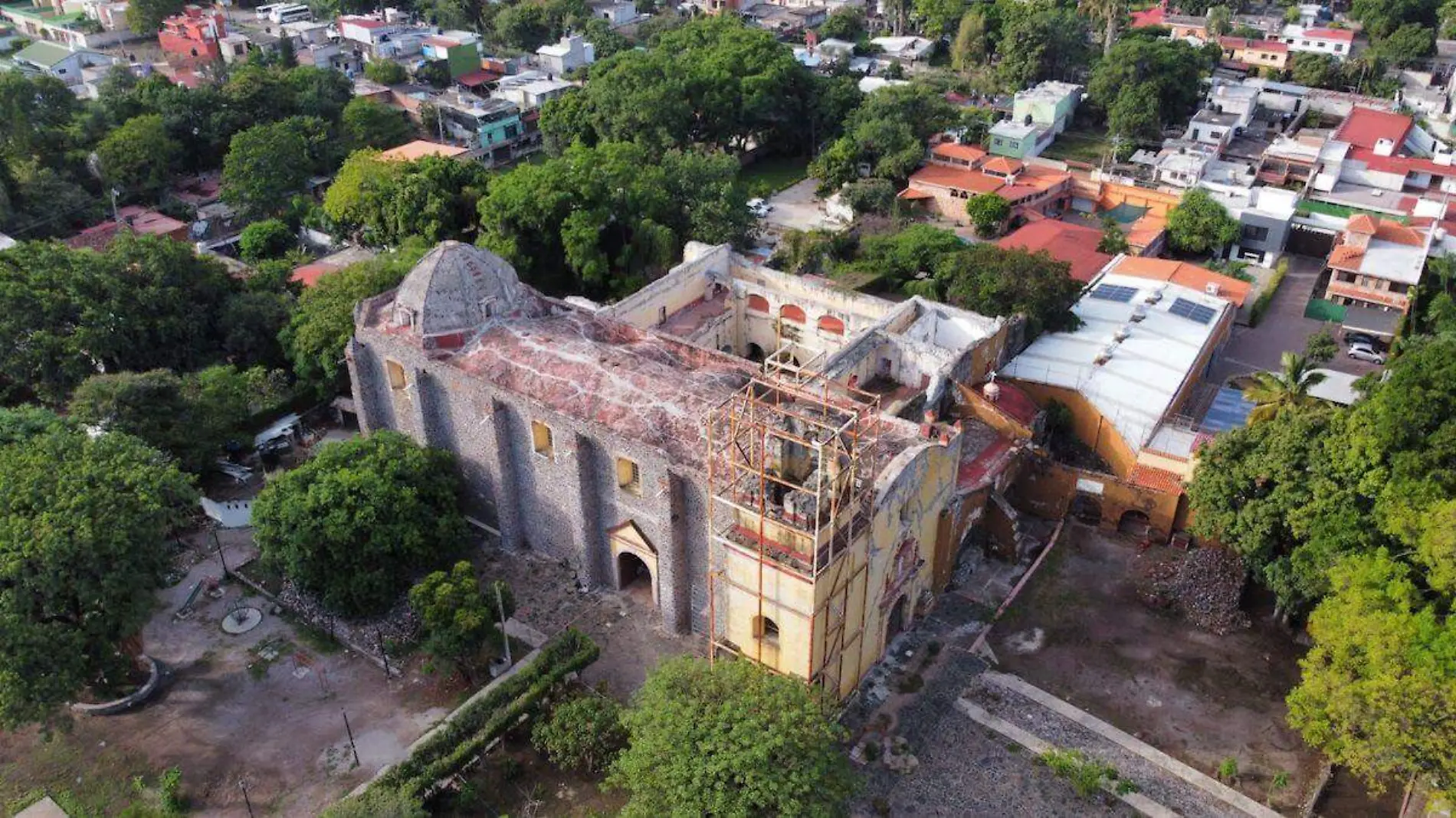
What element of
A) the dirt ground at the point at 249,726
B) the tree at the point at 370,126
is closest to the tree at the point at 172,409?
the dirt ground at the point at 249,726

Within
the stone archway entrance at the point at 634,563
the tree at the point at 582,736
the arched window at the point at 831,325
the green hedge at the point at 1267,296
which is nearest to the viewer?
the tree at the point at 582,736

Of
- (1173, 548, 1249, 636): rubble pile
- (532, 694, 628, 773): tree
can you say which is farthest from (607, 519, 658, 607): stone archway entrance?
(1173, 548, 1249, 636): rubble pile

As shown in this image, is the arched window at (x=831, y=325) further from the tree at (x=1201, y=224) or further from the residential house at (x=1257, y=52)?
the residential house at (x=1257, y=52)

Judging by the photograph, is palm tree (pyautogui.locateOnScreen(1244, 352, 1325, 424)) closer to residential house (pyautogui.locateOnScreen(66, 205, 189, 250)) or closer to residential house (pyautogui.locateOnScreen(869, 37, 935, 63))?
residential house (pyautogui.locateOnScreen(66, 205, 189, 250))

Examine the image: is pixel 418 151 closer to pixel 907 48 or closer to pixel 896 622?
pixel 896 622

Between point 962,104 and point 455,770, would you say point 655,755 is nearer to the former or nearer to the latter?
point 455,770

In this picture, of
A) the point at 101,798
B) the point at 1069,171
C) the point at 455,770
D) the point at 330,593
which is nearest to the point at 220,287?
the point at 330,593

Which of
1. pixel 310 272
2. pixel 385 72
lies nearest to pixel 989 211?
pixel 310 272
